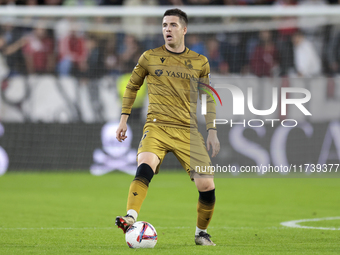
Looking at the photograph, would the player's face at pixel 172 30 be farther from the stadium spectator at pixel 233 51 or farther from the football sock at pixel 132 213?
the stadium spectator at pixel 233 51

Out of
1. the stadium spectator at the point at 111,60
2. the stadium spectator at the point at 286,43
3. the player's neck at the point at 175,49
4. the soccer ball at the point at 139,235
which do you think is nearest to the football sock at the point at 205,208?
the soccer ball at the point at 139,235

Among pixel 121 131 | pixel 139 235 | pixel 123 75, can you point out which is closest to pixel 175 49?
pixel 121 131

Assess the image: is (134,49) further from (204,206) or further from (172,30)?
(204,206)

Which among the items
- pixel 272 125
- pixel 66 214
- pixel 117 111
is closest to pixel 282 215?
pixel 66 214

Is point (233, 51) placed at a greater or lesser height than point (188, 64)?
lesser

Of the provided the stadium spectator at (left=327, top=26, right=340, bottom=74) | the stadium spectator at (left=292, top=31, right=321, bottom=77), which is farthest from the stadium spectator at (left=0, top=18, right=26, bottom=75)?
the stadium spectator at (left=327, top=26, right=340, bottom=74)

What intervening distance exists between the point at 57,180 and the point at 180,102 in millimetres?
8145

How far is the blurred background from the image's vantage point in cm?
1387

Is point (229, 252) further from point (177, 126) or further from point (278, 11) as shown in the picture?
point (278, 11)

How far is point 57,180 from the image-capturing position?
13.2 meters

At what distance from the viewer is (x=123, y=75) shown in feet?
48.6

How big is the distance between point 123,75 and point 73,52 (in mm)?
1564

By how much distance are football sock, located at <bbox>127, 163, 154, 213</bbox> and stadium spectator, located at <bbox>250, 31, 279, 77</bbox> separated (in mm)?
9953

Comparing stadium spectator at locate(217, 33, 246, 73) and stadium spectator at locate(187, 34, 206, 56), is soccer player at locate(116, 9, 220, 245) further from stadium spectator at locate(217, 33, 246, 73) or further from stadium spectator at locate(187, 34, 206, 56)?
stadium spectator at locate(187, 34, 206, 56)
